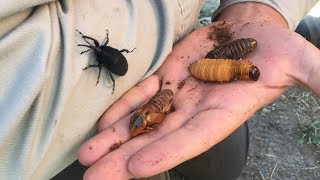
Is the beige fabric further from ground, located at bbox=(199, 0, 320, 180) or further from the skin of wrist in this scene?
ground, located at bbox=(199, 0, 320, 180)

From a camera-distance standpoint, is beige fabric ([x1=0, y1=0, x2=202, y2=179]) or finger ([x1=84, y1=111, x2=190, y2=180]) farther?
finger ([x1=84, y1=111, x2=190, y2=180])

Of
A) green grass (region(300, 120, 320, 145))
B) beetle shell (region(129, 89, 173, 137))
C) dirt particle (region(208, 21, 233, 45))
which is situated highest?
beetle shell (region(129, 89, 173, 137))

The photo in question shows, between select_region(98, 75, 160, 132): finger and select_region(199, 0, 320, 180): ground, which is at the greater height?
select_region(98, 75, 160, 132): finger

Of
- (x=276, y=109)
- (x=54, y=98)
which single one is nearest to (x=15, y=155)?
(x=54, y=98)

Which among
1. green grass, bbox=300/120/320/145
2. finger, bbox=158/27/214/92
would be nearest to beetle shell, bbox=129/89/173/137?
finger, bbox=158/27/214/92

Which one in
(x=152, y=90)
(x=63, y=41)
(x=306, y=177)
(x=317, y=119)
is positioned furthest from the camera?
(x=317, y=119)

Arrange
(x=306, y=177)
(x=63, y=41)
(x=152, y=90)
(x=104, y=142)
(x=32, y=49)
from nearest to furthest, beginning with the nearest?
(x=32, y=49)
(x=63, y=41)
(x=104, y=142)
(x=152, y=90)
(x=306, y=177)

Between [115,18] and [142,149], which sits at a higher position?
[115,18]

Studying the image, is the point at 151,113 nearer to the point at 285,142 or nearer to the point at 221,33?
the point at 221,33

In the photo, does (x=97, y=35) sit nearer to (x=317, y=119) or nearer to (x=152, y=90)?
(x=152, y=90)
